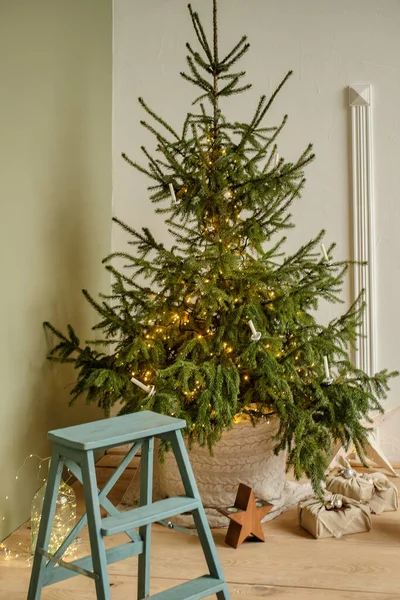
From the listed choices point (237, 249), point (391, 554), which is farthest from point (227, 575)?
point (237, 249)

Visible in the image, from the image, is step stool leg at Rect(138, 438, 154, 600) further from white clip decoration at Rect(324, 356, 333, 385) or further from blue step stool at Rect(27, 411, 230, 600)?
white clip decoration at Rect(324, 356, 333, 385)

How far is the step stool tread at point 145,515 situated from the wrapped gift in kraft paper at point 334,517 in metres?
0.81

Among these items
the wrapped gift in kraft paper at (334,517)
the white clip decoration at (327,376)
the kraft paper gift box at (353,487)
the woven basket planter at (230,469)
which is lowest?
the wrapped gift in kraft paper at (334,517)

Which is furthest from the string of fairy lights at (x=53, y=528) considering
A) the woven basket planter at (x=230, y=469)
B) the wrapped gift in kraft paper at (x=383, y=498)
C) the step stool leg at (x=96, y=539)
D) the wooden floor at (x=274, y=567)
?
the wrapped gift in kraft paper at (x=383, y=498)

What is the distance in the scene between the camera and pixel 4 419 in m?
2.23

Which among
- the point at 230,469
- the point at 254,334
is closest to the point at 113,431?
the point at 254,334

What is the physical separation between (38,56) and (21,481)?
1.53 metres

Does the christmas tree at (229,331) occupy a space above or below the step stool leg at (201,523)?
above

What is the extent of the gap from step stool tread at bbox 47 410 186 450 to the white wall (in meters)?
1.65

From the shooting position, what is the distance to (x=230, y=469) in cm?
233

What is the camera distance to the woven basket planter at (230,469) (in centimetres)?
230

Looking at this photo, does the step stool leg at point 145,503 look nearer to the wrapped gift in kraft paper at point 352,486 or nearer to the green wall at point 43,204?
the green wall at point 43,204

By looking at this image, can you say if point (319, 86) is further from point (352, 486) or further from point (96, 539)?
point (96, 539)

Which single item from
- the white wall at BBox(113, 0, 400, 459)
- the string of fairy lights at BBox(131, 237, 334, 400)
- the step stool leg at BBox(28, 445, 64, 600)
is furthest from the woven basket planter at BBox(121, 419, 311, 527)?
the white wall at BBox(113, 0, 400, 459)
